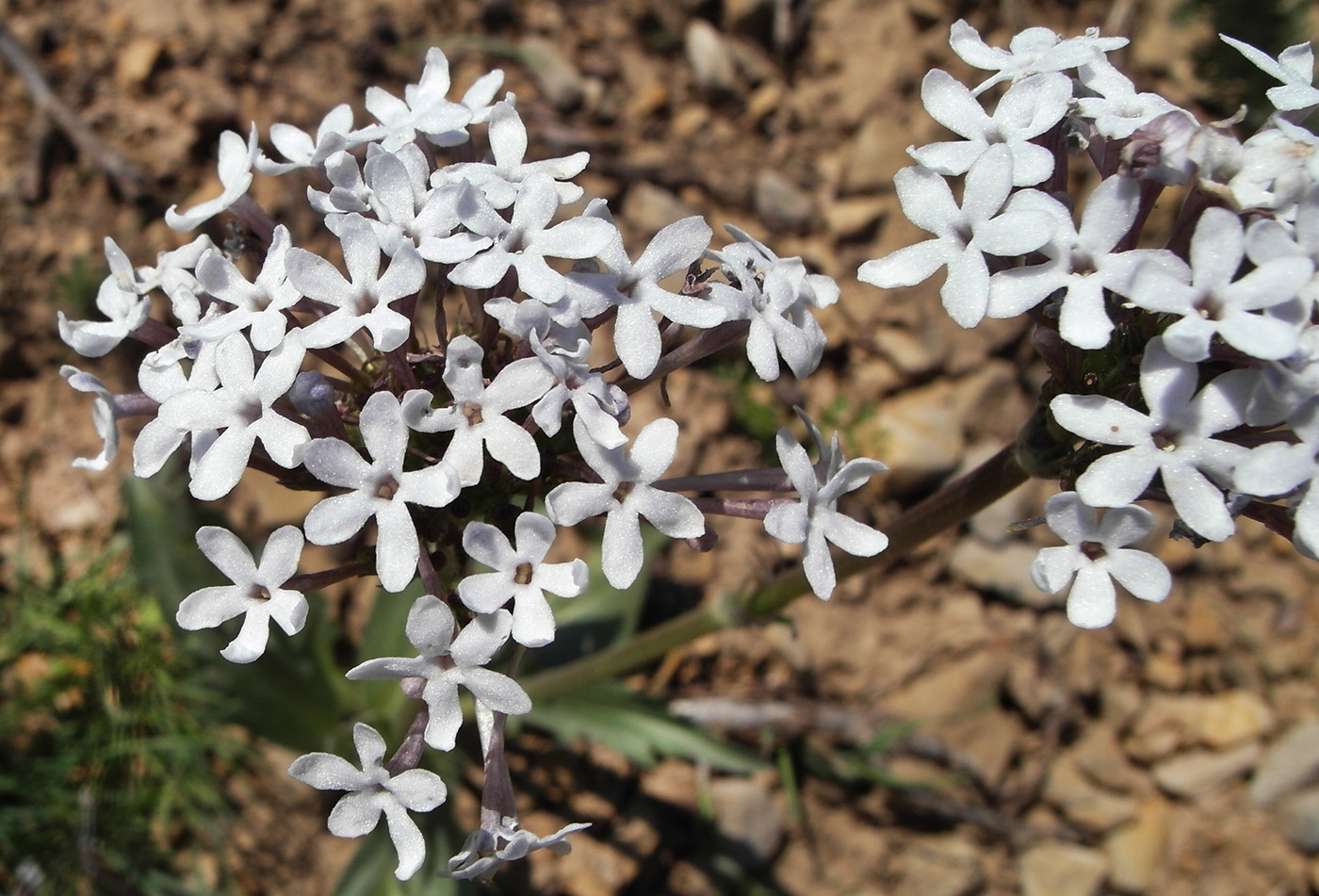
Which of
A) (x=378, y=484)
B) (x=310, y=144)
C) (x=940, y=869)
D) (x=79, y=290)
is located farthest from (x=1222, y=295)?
(x=79, y=290)

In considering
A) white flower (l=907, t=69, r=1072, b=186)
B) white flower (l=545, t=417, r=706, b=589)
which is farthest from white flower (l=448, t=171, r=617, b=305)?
white flower (l=907, t=69, r=1072, b=186)

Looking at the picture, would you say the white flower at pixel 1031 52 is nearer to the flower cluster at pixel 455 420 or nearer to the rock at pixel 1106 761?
the flower cluster at pixel 455 420

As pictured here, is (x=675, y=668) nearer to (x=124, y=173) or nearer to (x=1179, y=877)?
(x=1179, y=877)

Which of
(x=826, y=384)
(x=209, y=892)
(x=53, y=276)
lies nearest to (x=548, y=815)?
(x=209, y=892)

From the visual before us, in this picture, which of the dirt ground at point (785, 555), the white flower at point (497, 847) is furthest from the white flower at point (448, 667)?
the dirt ground at point (785, 555)

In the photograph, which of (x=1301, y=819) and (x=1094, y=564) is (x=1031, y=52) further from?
(x=1301, y=819)

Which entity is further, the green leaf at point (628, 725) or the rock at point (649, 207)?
the rock at point (649, 207)
